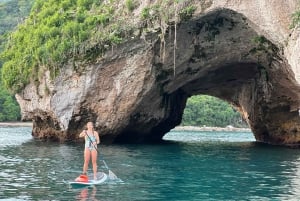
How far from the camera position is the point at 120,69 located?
33.1m

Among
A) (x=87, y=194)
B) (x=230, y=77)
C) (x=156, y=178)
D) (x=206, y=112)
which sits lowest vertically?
(x=87, y=194)

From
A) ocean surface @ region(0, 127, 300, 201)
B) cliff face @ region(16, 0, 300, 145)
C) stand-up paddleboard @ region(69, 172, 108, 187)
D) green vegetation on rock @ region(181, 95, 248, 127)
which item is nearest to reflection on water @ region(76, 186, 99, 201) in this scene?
ocean surface @ region(0, 127, 300, 201)

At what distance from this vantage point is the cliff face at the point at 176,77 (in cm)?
2902

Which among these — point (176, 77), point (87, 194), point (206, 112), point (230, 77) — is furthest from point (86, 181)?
point (206, 112)

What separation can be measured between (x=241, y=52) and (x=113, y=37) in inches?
297

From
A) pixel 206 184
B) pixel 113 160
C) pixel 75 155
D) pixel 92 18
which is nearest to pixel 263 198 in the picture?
pixel 206 184

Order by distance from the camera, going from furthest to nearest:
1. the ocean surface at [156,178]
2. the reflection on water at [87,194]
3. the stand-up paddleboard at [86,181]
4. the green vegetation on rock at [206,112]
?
the green vegetation on rock at [206,112], the stand-up paddleboard at [86,181], the ocean surface at [156,178], the reflection on water at [87,194]

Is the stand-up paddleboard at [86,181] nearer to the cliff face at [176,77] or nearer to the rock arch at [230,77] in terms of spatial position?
the cliff face at [176,77]

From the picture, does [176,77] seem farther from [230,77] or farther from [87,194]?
[87,194]

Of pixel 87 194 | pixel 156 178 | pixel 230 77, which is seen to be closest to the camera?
pixel 87 194

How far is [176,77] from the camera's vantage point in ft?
117

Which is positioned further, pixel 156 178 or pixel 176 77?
pixel 176 77

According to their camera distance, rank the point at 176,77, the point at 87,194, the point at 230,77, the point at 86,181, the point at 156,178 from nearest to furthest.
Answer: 1. the point at 87,194
2. the point at 86,181
3. the point at 156,178
4. the point at 176,77
5. the point at 230,77

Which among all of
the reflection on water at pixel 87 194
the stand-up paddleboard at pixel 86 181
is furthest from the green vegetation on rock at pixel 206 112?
the reflection on water at pixel 87 194
